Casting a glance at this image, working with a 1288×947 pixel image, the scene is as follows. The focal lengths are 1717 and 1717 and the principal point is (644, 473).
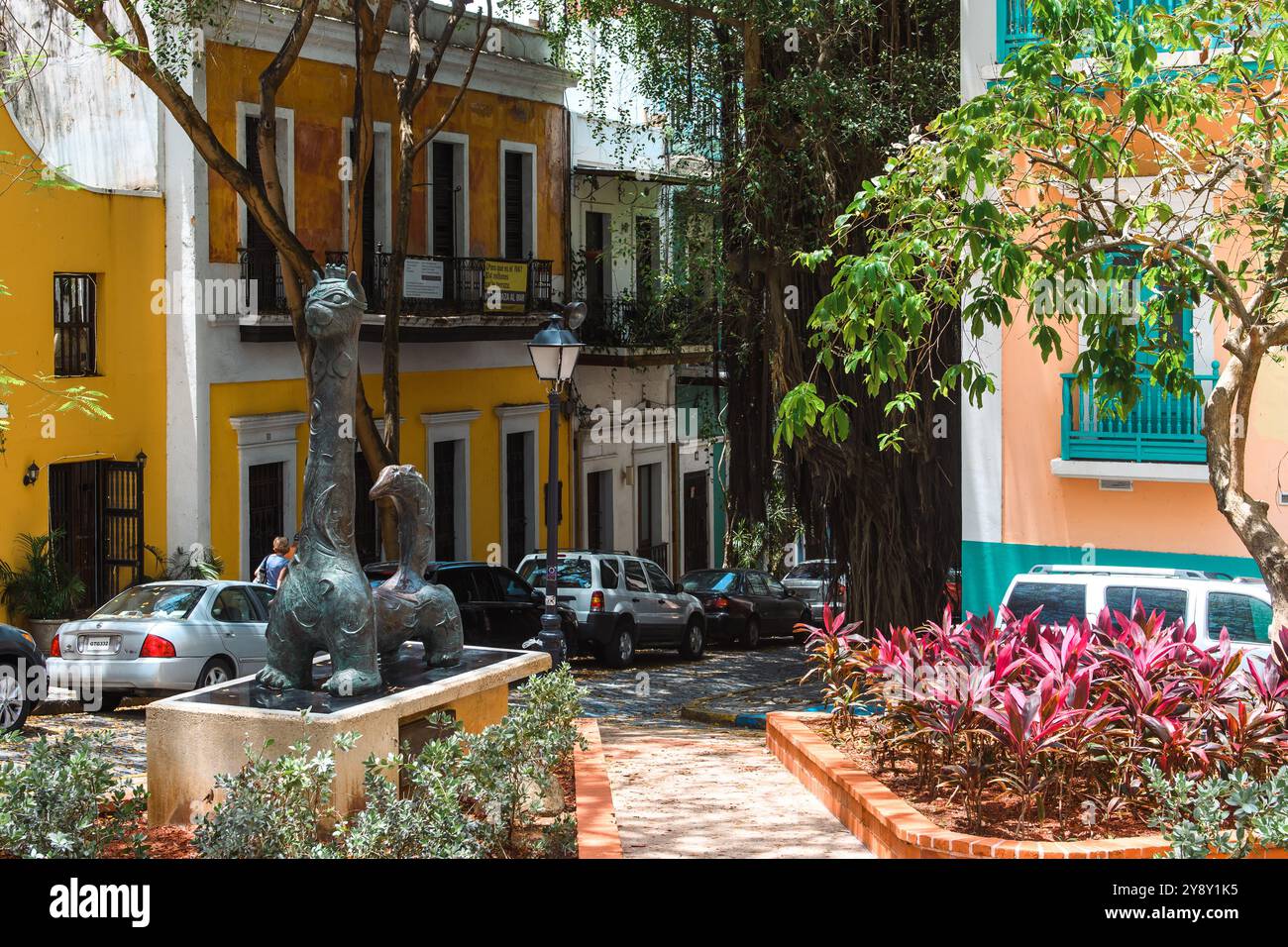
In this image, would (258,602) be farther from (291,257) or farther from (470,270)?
(470,270)

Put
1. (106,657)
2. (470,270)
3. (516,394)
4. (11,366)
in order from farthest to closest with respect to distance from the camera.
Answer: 1. (516,394)
2. (470,270)
3. (11,366)
4. (106,657)

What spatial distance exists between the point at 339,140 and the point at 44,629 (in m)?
9.68

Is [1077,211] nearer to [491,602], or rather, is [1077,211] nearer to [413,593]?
[413,593]

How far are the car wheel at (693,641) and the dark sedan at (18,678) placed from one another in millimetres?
11616

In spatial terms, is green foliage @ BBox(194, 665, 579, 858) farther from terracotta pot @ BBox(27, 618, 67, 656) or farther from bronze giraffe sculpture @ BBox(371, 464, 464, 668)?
terracotta pot @ BBox(27, 618, 67, 656)

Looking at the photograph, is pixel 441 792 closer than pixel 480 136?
Yes

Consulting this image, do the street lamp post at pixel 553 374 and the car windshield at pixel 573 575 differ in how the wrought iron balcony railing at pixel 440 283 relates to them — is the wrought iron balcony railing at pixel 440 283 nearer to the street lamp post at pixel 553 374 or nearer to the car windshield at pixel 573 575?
the car windshield at pixel 573 575

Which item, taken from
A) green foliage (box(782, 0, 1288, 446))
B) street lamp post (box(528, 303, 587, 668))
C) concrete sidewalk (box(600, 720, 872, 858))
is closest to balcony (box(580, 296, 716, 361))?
street lamp post (box(528, 303, 587, 668))

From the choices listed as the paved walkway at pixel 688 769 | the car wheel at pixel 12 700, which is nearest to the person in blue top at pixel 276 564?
the paved walkway at pixel 688 769

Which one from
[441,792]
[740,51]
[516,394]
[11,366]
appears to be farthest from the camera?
[516,394]

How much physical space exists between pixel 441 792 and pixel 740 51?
15624 mm

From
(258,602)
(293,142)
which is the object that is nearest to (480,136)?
(293,142)

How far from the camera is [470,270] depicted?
28.6 meters

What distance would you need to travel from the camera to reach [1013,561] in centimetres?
1678
